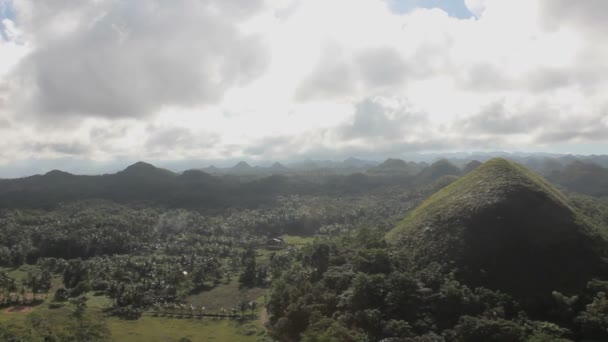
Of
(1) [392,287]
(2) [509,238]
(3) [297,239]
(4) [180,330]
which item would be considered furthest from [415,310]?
(3) [297,239]

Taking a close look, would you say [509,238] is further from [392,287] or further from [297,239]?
[297,239]

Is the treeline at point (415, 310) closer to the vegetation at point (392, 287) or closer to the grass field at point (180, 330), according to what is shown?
the vegetation at point (392, 287)

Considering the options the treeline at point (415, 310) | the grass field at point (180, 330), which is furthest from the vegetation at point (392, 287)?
the grass field at point (180, 330)

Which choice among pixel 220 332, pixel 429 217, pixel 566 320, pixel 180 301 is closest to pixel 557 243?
pixel 566 320

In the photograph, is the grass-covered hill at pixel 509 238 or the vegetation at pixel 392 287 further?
the grass-covered hill at pixel 509 238

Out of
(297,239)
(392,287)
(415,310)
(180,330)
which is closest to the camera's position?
(415,310)

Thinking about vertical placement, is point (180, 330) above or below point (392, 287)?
below

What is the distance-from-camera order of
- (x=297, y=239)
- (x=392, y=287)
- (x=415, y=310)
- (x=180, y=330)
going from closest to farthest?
(x=415, y=310)
(x=392, y=287)
(x=180, y=330)
(x=297, y=239)

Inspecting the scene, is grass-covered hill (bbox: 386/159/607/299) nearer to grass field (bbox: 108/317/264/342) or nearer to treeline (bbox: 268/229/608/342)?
treeline (bbox: 268/229/608/342)

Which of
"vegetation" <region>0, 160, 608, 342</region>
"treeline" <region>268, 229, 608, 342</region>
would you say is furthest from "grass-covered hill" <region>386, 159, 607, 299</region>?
"treeline" <region>268, 229, 608, 342</region>
